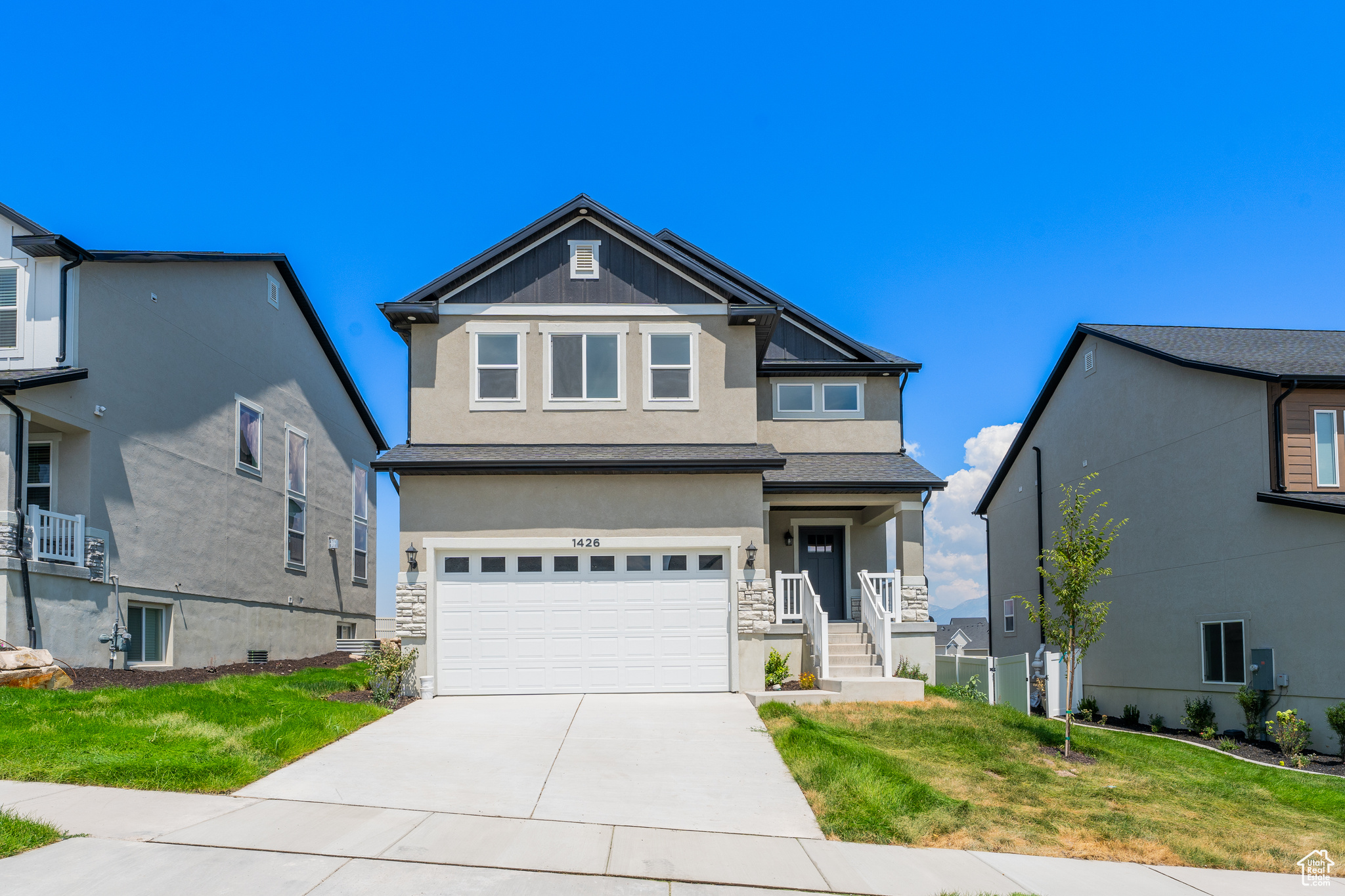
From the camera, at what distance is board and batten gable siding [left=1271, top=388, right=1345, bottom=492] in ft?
54.3

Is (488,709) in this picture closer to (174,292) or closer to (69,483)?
(69,483)

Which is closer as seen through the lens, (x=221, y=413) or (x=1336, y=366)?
(x=1336, y=366)

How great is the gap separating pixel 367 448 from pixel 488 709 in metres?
16.6

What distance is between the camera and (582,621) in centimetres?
1605

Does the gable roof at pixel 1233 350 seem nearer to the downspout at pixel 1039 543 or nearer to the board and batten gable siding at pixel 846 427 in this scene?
the downspout at pixel 1039 543

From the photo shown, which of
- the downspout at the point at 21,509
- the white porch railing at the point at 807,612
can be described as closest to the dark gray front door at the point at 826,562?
the white porch railing at the point at 807,612

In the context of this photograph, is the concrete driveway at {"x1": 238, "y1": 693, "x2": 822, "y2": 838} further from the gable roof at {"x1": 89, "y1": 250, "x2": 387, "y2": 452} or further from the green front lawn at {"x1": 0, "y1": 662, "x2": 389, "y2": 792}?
the gable roof at {"x1": 89, "y1": 250, "x2": 387, "y2": 452}

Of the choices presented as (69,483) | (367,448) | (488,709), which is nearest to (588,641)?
(488,709)

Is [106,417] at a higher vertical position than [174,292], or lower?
lower

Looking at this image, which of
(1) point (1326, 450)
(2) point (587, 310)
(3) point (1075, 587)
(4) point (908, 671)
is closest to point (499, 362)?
(2) point (587, 310)

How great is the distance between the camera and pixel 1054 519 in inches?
931

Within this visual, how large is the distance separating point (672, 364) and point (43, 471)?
1058cm

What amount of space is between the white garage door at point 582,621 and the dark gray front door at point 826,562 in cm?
432

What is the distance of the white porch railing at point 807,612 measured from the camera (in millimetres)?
15945
